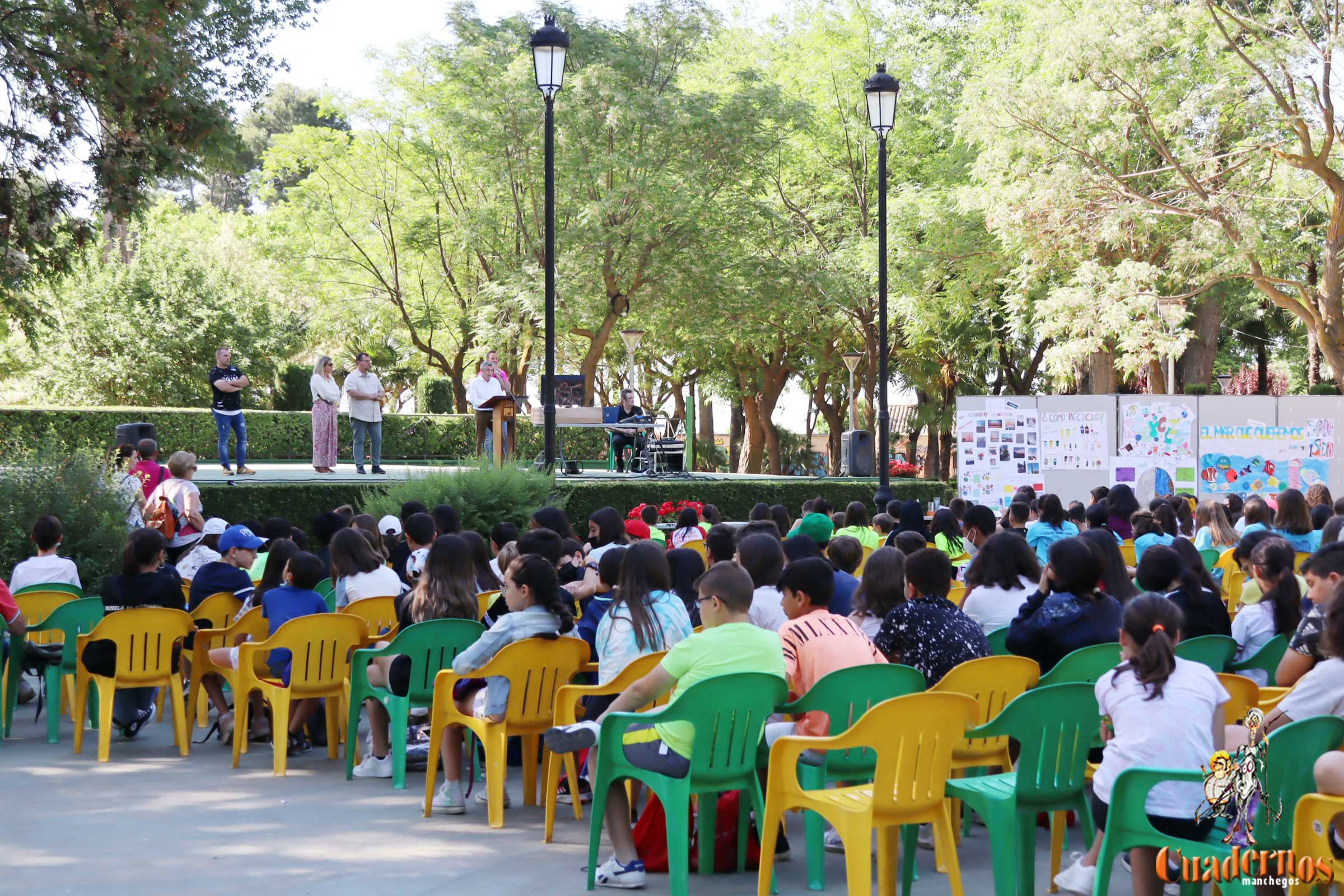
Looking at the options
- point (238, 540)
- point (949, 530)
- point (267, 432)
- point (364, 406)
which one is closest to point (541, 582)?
point (238, 540)

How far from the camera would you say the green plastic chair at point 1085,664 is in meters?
4.97

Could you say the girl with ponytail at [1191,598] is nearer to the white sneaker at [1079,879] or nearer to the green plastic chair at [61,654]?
the white sneaker at [1079,879]

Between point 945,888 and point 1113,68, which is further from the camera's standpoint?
point 1113,68

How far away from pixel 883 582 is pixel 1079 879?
1510 millimetres

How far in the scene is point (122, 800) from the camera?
6.02m

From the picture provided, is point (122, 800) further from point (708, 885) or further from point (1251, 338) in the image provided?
point (1251, 338)

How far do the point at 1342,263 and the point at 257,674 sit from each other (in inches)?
757

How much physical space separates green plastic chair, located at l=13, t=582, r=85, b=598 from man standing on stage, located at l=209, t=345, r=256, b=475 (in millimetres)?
7911

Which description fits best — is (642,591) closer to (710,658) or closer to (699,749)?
(710,658)

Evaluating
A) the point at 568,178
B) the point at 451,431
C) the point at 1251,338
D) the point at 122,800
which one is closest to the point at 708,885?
the point at 122,800

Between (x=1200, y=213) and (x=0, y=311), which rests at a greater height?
(x=1200, y=213)

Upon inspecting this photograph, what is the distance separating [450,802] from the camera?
5.81 meters

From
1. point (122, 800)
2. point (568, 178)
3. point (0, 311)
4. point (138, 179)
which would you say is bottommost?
point (122, 800)

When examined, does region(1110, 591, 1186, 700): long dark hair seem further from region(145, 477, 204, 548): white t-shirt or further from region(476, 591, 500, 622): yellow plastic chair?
region(145, 477, 204, 548): white t-shirt
